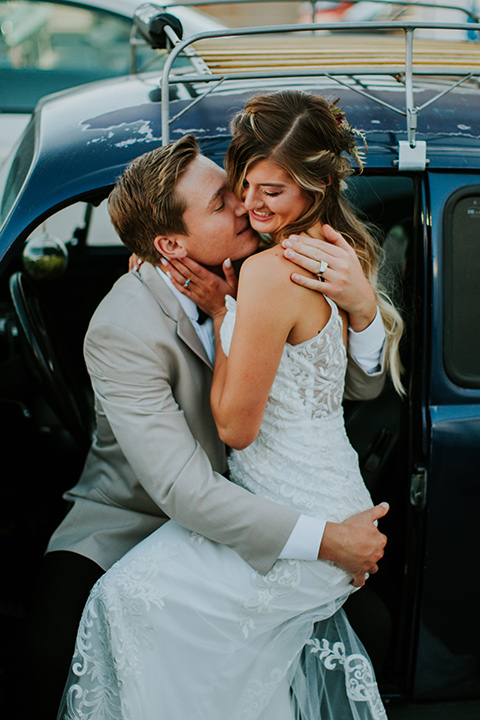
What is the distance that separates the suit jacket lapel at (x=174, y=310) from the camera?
6.26ft

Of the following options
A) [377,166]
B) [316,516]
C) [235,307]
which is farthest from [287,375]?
[377,166]

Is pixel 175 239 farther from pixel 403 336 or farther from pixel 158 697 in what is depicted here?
pixel 158 697

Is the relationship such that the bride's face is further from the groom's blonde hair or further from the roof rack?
the roof rack

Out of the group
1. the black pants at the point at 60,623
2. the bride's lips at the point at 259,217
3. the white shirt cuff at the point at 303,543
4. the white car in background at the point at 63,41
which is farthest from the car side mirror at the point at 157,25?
the white car in background at the point at 63,41

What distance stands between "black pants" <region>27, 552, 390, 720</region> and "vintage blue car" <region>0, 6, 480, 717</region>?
5.0 inches

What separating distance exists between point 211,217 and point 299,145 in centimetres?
34

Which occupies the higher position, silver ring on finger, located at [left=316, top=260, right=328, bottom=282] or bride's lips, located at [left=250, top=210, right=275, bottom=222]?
bride's lips, located at [left=250, top=210, right=275, bottom=222]

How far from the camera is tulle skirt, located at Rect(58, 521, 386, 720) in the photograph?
1.71m

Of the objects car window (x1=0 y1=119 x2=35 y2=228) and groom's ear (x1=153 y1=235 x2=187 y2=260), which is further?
car window (x1=0 y1=119 x2=35 y2=228)

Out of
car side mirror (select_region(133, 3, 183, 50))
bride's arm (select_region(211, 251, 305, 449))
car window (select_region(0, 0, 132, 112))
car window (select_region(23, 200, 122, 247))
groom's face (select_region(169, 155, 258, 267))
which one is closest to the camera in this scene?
bride's arm (select_region(211, 251, 305, 449))

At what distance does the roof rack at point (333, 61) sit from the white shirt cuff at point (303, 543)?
3.37 ft

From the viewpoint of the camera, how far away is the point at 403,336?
2.22 metres

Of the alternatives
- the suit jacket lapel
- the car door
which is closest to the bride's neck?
the car door

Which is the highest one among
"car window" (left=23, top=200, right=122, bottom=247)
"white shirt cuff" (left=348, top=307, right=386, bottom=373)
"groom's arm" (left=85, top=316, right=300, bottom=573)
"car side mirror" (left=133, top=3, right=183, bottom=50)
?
"car side mirror" (left=133, top=3, right=183, bottom=50)
